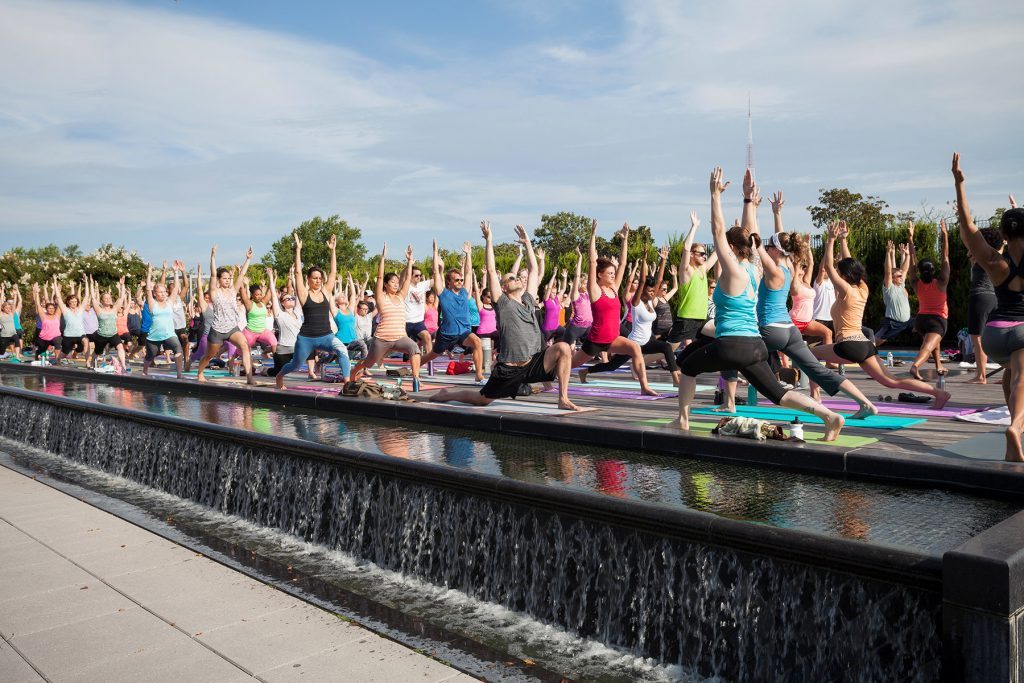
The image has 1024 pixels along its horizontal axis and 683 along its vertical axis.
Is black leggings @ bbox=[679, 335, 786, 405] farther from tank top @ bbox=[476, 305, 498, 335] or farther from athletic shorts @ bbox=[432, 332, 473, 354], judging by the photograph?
tank top @ bbox=[476, 305, 498, 335]

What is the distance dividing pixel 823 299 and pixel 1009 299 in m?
6.35

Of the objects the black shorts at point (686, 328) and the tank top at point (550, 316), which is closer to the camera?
the black shorts at point (686, 328)

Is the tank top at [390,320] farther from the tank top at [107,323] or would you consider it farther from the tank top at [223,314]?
the tank top at [107,323]

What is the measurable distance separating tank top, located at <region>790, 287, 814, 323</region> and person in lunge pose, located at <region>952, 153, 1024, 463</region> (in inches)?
188

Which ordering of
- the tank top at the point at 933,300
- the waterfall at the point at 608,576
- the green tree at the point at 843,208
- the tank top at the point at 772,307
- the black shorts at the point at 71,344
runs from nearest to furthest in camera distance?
the waterfall at the point at 608,576 → the tank top at the point at 772,307 → the tank top at the point at 933,300 → the black shorts at the point at 71,344 → the green tree at the point at 843,208

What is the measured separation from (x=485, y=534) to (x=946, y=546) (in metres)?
2.57

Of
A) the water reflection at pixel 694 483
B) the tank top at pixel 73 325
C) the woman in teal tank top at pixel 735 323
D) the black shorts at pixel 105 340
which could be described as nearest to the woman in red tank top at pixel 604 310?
the water reflection at pixel 694 483

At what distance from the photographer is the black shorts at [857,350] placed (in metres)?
8.44

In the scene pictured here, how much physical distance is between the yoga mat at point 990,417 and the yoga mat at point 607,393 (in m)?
3.65

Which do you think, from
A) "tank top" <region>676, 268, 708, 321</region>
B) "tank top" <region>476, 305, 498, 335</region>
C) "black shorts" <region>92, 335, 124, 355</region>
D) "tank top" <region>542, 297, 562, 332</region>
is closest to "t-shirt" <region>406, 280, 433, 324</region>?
"tank top" <region>476, 305, 498, 335</region>

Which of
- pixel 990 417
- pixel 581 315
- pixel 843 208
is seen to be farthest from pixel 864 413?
pixel 843 208

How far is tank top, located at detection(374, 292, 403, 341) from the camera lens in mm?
11992

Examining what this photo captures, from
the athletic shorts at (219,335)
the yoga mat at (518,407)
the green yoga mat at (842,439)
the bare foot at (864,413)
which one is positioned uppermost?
the athletic shorts at (219,335)

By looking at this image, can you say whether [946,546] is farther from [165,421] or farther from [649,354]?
[649,354]
